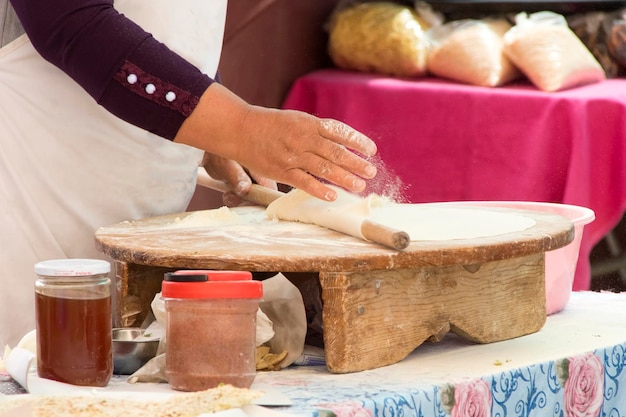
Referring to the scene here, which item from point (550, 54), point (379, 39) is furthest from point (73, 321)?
point (379, 39)

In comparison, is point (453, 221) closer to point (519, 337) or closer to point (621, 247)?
point (519, 337)

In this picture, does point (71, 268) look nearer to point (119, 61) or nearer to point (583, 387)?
point (119, 61)

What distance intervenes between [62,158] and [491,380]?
3.04 feet

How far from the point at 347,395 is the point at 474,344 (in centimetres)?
39

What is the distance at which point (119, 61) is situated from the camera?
5.51 ft

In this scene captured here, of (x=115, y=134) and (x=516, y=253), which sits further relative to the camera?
(x=115, y=134)

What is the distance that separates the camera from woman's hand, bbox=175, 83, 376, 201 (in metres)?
1.68

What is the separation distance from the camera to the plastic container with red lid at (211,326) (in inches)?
53.9

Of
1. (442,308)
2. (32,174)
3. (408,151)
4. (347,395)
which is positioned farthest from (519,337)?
(408,151)

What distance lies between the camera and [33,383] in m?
1.43

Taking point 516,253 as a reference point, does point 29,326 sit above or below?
below

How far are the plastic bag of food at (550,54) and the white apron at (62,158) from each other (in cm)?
253

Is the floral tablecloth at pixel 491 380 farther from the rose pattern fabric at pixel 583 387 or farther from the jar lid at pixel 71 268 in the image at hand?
the jar lid at pixel 71 268

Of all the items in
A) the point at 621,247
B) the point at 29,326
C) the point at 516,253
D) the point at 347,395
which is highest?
the point at 516,253
